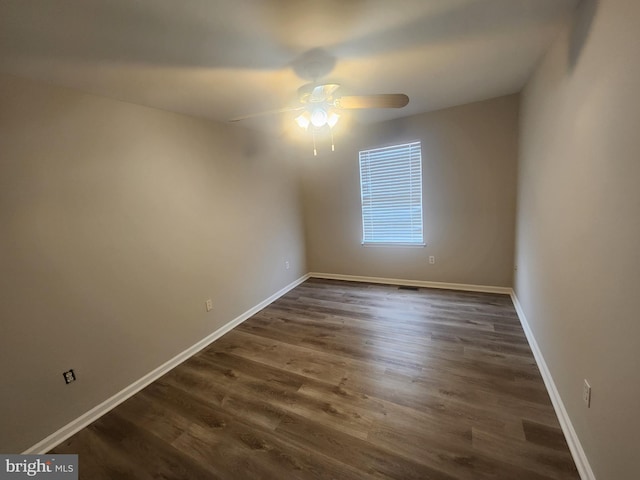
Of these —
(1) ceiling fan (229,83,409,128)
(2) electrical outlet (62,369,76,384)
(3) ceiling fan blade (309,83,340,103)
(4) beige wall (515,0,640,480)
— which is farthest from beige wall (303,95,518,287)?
(2) electrical outlet (62,369,76,384)

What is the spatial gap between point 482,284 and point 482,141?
5.93 feet

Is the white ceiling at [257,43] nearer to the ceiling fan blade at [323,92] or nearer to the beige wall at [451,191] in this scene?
the ceiling fan blade at [323,92]

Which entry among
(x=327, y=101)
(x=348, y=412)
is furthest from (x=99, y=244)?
(x=348, y=412)

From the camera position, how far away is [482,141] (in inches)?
124

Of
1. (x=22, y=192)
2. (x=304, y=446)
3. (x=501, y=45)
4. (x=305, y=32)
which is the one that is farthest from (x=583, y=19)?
(x=22, y=192)

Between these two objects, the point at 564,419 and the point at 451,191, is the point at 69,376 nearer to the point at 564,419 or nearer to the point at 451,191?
the point at 564,419

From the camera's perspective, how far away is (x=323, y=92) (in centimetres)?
194

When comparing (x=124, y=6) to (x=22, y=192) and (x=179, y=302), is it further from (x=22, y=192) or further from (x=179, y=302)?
(x=179, y=302)

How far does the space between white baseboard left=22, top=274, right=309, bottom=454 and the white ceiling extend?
2263 mm

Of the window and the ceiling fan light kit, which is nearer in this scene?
the ceiling fan light kit

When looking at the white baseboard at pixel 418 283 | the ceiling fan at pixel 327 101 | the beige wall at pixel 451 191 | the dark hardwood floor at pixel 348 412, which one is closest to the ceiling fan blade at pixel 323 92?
the ceiling fan at pixel 327 101

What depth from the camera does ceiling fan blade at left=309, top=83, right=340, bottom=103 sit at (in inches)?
74.5

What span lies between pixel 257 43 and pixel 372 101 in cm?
86

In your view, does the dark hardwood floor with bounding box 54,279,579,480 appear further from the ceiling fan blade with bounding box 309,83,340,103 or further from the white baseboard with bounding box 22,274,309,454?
the ceiling fan blade with bounding box 309,83,340,103
